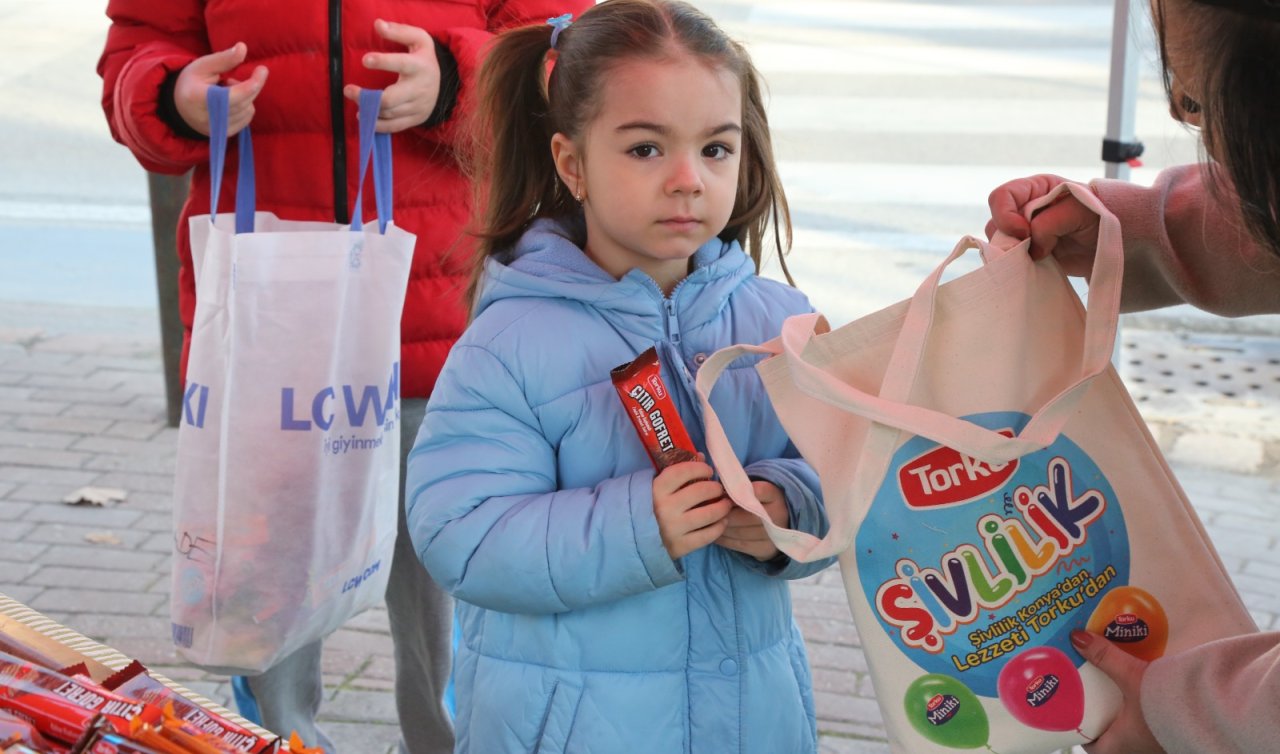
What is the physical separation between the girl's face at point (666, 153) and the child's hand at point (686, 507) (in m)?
0.33

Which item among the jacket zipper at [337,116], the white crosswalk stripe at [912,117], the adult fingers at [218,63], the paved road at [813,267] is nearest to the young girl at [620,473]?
the jacket zipper at [337,116]

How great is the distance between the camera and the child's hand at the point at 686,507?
5.99 ft

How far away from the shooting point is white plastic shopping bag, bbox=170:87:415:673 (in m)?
2.39

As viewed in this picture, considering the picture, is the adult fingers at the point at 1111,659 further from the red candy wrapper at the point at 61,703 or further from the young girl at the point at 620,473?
the red candy wrapper at the point at 61,703

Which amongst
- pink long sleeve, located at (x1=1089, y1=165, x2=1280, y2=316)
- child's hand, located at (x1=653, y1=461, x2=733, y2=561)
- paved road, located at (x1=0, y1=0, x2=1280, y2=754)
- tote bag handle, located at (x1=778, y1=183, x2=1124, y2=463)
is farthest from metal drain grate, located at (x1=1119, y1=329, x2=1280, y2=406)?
child's hand, located at (x1=653, y1=461, x2=733, y2=561)

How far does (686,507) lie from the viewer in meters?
1.83

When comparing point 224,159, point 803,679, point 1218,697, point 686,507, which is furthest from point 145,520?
point 1218,697

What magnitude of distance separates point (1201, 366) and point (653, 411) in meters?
4.72

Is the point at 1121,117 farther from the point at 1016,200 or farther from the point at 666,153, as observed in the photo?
the point at 666,153

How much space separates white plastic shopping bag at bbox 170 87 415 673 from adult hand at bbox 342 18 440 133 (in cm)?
4

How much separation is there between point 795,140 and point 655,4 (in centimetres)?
716

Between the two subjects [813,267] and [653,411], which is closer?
[653,411]

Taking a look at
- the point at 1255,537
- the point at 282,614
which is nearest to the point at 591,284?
the point at 282,614

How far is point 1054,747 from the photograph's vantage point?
1.85 m
